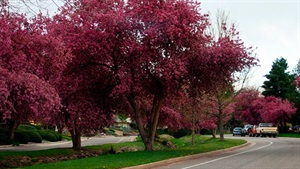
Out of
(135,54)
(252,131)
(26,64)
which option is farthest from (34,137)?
(252,131)

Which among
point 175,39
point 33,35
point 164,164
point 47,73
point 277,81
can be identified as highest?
point 277,81

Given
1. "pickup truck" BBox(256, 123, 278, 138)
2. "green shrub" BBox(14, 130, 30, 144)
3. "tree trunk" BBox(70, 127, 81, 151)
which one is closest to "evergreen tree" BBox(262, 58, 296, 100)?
"pickup truck" BBox(256, 123, 278, 138)

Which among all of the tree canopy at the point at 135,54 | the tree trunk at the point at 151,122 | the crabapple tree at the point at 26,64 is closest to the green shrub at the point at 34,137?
the tree canopy at the point at 135,54

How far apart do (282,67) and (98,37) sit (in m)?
59.0

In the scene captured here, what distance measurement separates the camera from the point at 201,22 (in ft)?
71.9

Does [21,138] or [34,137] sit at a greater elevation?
[34,137]

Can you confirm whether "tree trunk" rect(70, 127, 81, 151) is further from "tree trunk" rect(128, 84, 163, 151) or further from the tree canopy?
"tree trunk" rect(128, 84, 163, 151)

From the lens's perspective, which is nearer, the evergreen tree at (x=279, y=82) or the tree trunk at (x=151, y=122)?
the tree trunk at (x=151, y=122)

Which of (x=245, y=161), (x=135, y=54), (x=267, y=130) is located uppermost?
(x=135, y=54)

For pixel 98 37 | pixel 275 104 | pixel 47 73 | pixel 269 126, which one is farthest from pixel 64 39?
pixel 275 104

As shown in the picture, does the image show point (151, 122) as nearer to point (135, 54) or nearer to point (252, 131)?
point (135, 54)

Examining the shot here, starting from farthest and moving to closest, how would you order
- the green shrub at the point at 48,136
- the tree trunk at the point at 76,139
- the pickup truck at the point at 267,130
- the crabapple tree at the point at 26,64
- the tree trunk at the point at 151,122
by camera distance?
the pickup truck at the point at 267,130 → the green shrub at the point at 48,136 → the tree trunk at the point at 76,139 → the tree trunk at the point at 151,122 → the crabapple tree at the point at 26,64

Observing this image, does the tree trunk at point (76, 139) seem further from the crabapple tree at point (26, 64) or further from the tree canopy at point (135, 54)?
the crabapple tree at point (26, 64)

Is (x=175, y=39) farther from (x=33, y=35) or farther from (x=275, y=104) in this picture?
(x=275, y=104)
